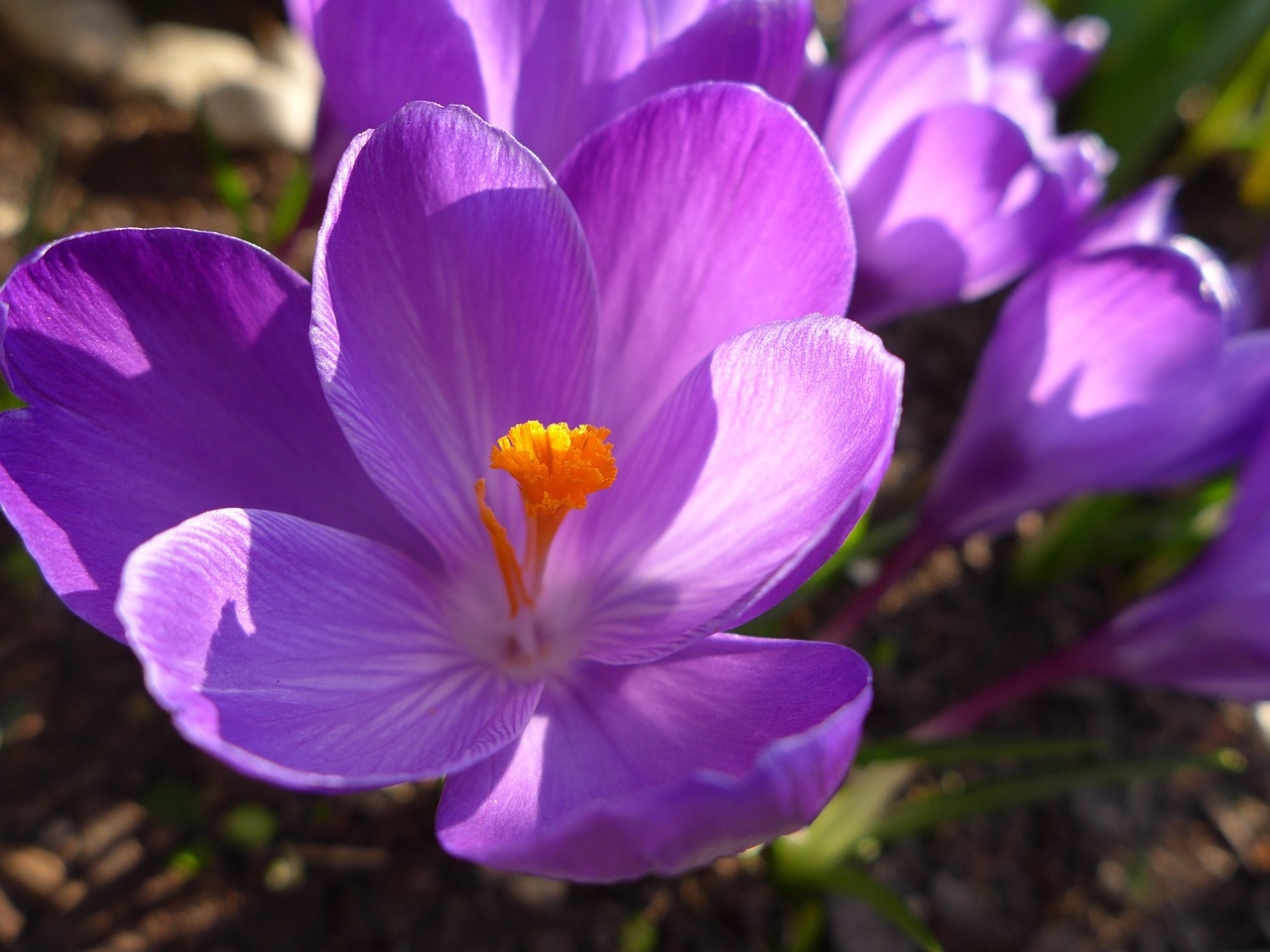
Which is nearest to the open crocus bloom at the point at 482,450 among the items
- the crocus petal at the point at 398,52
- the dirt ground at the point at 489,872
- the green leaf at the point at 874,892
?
the crocus petal at the point at 398,52

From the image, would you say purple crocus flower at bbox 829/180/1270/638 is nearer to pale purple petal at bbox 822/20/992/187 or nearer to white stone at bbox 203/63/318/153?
pale purple petal at bbox 822/20/992/187

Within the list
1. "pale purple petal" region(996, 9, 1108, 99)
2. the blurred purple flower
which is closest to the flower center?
the blurred purple flower

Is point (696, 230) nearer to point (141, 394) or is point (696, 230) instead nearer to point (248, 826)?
point (141, 394)

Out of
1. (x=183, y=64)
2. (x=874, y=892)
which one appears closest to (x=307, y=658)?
(x=874, y=892)

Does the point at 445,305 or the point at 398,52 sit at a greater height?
the point at 398,52

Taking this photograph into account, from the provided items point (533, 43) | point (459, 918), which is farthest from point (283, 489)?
point (459, 918)

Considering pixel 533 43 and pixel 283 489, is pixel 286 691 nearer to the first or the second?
pixel 283 489
